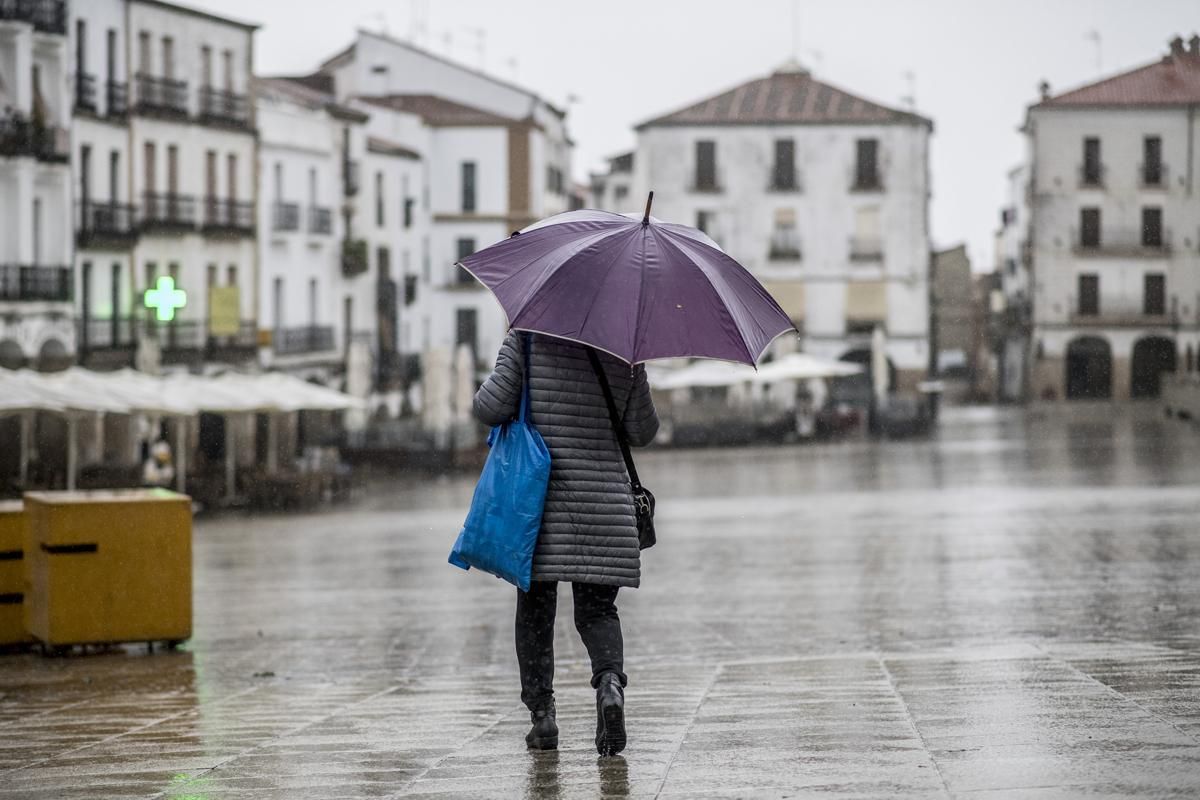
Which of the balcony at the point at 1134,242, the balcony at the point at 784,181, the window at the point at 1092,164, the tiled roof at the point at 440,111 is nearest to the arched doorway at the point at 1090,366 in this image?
the balcony at the point at 1134,242

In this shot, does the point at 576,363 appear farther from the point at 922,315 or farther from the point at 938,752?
the point at 922,315

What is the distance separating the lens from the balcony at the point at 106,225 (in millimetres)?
49594

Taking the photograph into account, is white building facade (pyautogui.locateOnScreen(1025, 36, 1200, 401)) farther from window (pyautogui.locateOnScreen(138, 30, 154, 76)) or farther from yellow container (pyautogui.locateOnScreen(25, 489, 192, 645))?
yellow container (pyautogui.locateOnScreen(25, 489, 192, 645))

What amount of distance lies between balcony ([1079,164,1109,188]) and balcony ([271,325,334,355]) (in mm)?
35071

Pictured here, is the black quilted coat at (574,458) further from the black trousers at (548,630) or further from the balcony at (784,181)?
the balcony at (784,181)

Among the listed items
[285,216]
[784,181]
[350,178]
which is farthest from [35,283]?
[784,181]

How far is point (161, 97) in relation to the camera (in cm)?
5453

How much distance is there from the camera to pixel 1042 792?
5.62 metres

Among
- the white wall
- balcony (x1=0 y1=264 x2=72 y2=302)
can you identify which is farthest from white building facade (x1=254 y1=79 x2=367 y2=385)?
the white wall

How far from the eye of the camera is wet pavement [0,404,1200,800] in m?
6.43

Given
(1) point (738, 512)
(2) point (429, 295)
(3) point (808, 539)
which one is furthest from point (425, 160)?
(3) point (808, 539)

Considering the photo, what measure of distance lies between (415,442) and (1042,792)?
42.0 metres

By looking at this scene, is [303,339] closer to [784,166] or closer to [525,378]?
[784,166]

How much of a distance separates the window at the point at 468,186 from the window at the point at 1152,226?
90.0 feet
